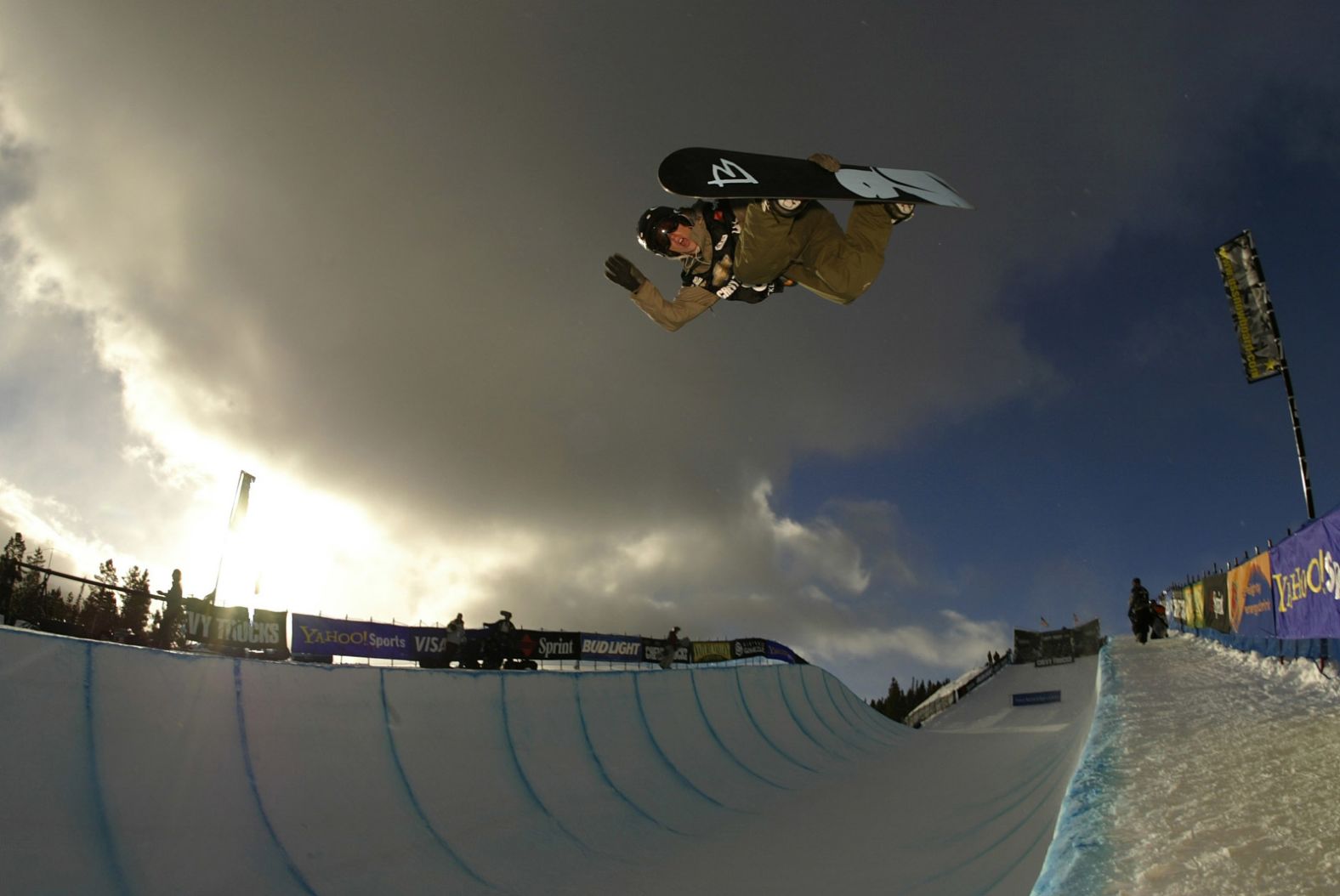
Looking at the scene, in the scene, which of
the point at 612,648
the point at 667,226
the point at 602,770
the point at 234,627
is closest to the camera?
the point at 667,226

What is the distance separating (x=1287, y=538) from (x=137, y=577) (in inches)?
3637

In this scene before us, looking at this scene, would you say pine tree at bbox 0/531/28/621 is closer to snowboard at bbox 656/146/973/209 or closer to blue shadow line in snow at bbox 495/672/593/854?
blue shadow line in snow at bbox 495/672/593/854

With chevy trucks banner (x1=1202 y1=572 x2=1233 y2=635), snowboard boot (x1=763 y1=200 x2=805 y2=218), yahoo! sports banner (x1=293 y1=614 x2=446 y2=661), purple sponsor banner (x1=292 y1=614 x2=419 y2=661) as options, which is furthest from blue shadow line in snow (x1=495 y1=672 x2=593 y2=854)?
chevy trucks banner (x1=1202 y1=572 x2=1233 y2=635)

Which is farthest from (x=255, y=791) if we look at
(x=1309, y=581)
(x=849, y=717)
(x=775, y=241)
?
(x=1309, y=581)

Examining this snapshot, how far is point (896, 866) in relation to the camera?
5.37 metres

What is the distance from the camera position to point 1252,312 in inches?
810

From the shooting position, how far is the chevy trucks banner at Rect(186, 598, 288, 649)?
14.5 meters

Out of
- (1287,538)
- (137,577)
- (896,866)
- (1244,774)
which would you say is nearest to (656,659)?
(1287,538)

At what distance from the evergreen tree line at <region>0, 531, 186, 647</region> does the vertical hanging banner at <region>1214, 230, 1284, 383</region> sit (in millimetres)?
27786

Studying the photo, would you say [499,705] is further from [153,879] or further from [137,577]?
[137,577]

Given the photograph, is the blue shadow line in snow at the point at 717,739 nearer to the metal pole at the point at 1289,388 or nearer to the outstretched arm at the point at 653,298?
the outstretched arm at the point at 653,298

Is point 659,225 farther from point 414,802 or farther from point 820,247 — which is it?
point 414,802

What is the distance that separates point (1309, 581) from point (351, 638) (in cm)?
1884

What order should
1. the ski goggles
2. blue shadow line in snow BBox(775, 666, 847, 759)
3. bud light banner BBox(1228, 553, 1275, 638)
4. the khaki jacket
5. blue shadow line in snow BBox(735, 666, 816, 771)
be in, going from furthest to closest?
bud light banner BBox(1228, 553, 1275, 638)
blue shadow line in snow BBox(775, 666, 847, 759)
blue shadow line in snow BBox(735, 666, 816, 771)
the khaki jacket
the ski goggles
